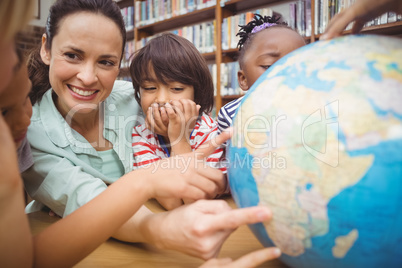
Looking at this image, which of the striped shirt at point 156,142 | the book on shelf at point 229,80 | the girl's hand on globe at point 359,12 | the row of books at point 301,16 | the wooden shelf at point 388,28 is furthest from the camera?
the book on shelf at point 229,80

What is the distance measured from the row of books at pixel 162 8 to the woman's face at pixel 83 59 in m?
2.37

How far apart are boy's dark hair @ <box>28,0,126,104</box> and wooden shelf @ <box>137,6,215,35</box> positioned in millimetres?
2253

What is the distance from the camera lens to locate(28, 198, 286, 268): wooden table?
0.74 metres

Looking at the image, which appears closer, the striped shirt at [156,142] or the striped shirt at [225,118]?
Answer: the striped shirt at [156,142]

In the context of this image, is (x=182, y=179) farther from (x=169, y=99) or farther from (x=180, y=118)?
(x=169, y=99)

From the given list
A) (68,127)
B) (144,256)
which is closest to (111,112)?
(68,127)

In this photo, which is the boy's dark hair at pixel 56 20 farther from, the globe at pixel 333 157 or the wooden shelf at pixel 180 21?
the wooden shelf at pixel 180 21

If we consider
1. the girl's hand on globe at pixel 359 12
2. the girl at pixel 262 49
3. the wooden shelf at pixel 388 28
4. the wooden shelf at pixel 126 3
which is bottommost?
the girl's hand on globe at pixel 359 12

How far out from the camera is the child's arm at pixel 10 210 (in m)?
0.49

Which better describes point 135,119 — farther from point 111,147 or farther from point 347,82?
point 347,82

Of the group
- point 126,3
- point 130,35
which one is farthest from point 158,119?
point 126,3

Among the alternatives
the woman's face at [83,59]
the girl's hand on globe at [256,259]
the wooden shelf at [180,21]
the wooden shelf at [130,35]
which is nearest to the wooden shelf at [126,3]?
the wooden shelf at [130,35]

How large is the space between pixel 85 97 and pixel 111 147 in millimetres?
259

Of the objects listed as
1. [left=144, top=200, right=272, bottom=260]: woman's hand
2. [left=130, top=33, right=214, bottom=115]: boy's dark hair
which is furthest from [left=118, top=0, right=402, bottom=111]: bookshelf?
[left=144, top=200, right=272, bottom=260]: woman's hand
